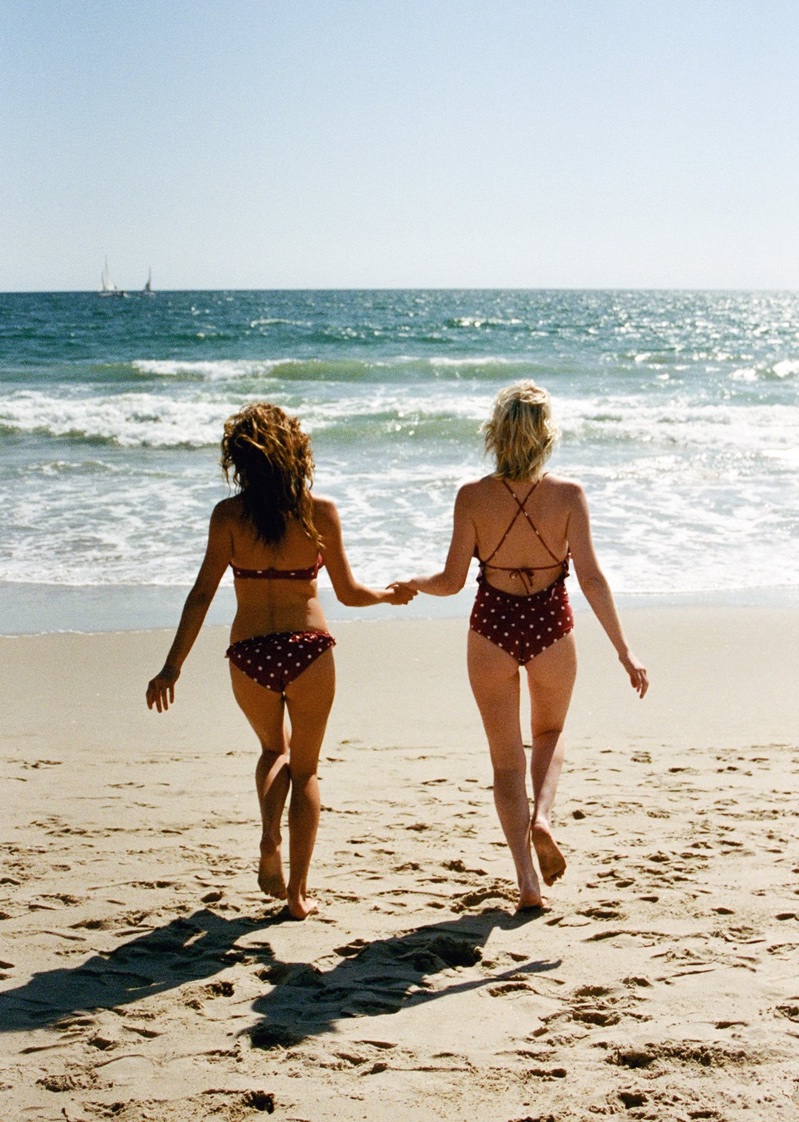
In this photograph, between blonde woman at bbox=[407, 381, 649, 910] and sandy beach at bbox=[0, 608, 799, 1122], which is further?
blonde woman at bbox=[407, 381, 649, 910]

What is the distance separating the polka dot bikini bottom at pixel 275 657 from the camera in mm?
3490

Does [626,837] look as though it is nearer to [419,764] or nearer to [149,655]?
[419,764]

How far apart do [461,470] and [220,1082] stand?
37.8 ft

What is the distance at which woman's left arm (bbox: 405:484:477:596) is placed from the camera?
3.64m

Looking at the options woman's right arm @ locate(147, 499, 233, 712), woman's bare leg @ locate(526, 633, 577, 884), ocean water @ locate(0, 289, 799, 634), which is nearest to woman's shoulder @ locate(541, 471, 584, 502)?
woman's bare leg @ locate(526, 633, 577, 884)

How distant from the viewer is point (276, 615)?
11.6 ft

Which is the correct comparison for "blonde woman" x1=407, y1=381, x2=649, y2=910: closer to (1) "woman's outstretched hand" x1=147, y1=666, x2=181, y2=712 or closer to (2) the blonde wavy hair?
(2) the blonde wavy hair

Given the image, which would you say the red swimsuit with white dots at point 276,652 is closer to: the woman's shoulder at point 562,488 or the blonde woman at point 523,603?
the blonde woman at point 523,603

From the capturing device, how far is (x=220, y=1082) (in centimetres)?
261

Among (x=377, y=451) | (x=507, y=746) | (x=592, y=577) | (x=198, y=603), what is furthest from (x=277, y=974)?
(x=377, y=451)

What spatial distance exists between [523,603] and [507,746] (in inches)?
18.7

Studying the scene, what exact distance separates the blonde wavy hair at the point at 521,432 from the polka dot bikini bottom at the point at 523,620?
386 mm

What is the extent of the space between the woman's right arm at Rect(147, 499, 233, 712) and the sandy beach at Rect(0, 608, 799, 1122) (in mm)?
755

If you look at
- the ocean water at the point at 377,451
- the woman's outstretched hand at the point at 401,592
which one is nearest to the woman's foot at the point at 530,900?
the woman's outstretched hand at the point at 401,592
